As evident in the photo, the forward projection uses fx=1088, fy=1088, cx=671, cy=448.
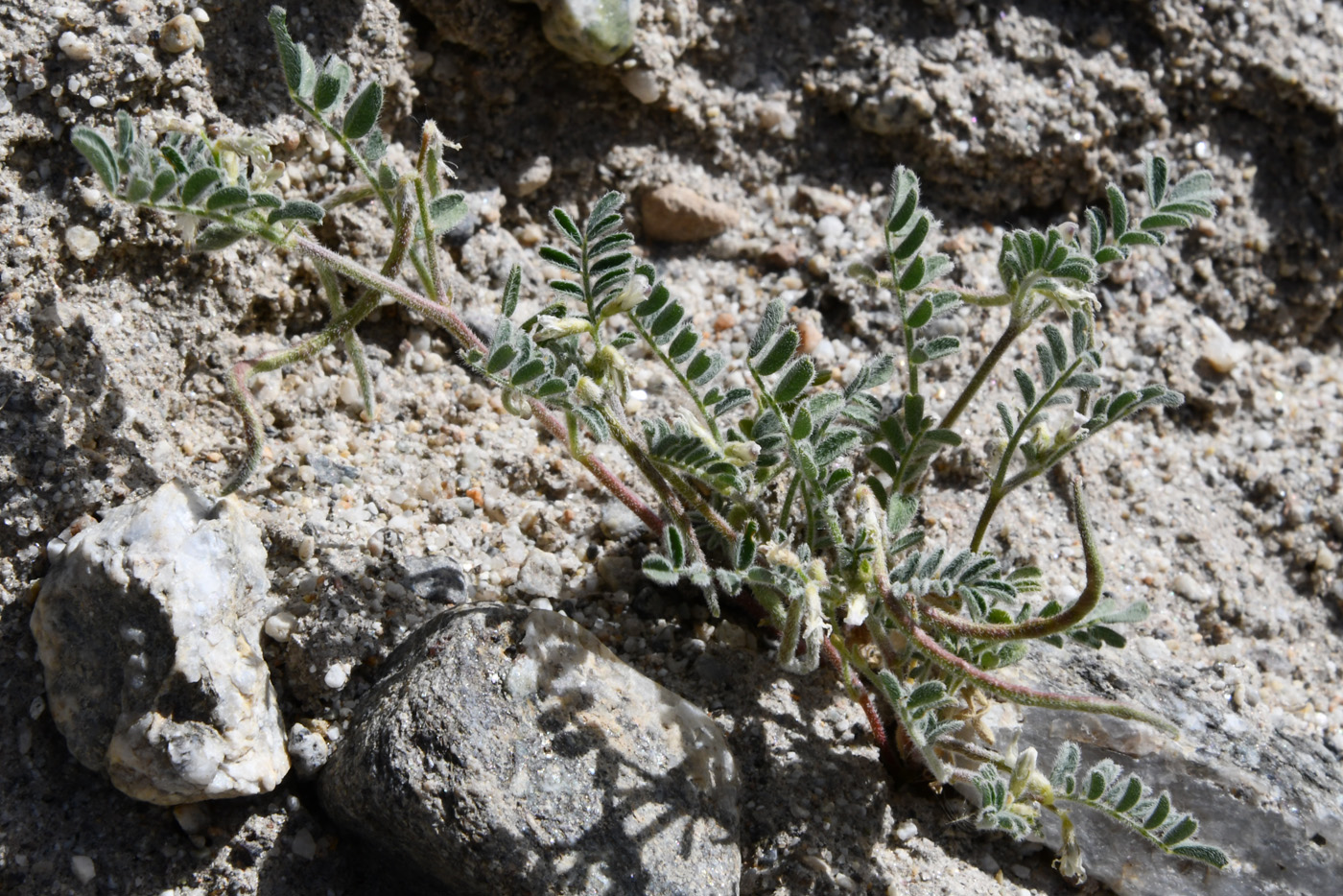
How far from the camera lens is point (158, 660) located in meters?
2.22

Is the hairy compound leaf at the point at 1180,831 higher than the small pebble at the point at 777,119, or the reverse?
the small pebble at the point at 777,119

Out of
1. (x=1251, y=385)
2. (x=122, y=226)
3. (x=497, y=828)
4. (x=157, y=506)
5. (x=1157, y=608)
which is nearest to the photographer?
(x=497, y=828)

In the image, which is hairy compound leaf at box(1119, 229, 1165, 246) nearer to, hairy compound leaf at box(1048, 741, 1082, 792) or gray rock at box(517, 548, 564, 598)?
hairy compound leaf at box(1048, 741, 1082, 792)

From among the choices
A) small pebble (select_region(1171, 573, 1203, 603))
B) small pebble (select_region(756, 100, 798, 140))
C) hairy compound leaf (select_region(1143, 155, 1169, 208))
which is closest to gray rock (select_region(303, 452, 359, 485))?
small pebble (select_region(756, 100, 798, 140))

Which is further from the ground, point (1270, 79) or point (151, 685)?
point (1270, 79)

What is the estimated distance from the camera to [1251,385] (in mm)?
3566

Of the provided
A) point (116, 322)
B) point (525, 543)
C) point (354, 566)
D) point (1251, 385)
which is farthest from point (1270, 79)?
point (116, 322)

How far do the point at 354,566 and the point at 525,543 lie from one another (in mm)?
427

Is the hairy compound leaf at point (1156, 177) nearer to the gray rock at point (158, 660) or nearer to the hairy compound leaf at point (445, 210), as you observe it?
the hairy compound leaf at point (445, 210)

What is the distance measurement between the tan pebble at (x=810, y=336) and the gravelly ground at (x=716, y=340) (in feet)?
0.13

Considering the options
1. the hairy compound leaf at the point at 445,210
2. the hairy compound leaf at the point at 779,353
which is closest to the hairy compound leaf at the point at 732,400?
the hairy compound leaf at the point at 779,353

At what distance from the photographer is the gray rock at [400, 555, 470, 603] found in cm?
254

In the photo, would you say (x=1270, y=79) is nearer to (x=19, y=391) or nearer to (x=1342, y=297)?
(x=1342, y=297)

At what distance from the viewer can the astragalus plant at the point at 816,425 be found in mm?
2102
